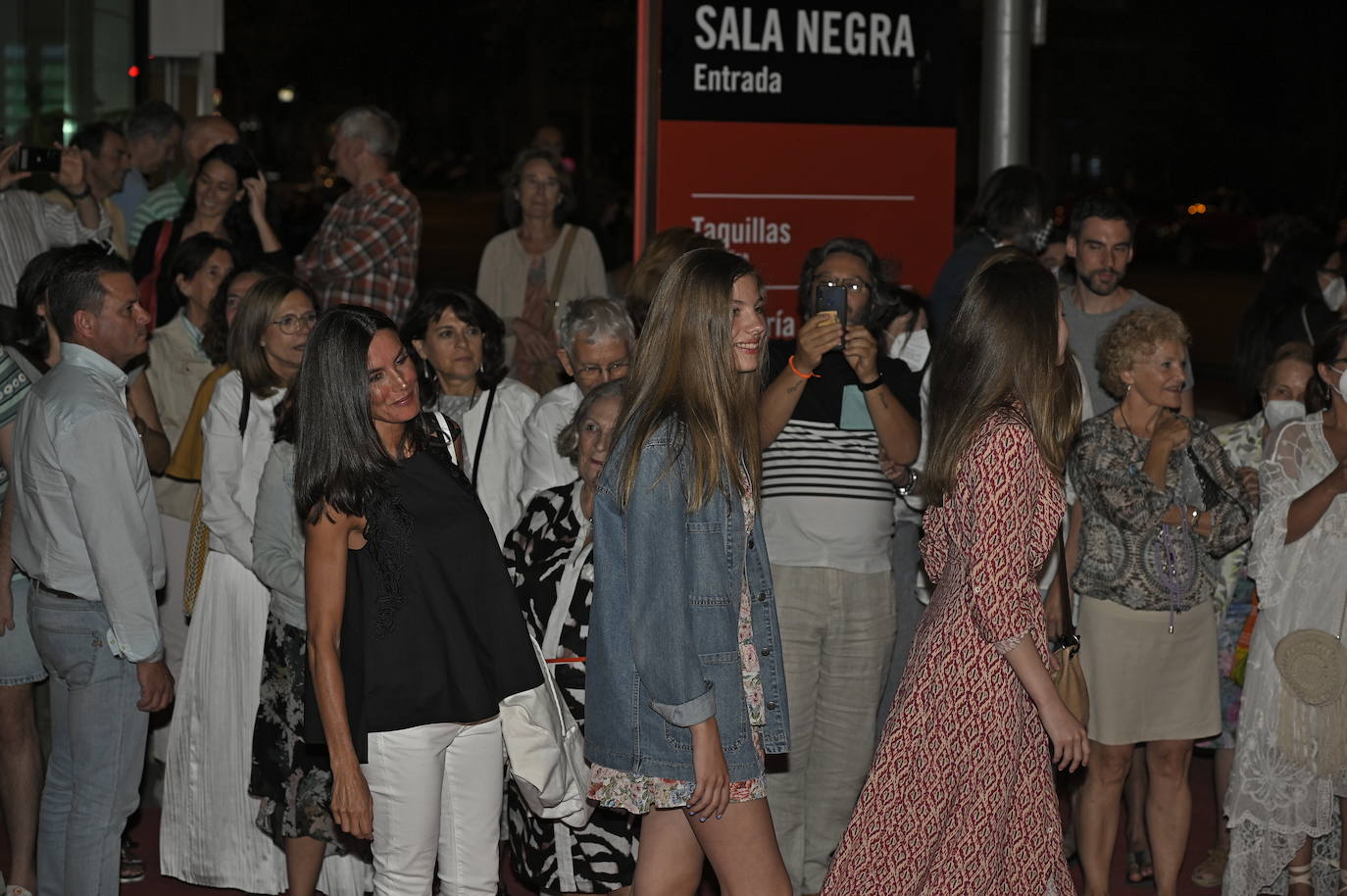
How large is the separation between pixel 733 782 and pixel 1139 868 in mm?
2712

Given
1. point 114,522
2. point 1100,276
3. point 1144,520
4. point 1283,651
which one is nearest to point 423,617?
point 114,522

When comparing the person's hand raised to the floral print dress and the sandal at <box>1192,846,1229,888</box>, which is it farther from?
the sandal at <box>1192,846,1229,888</box>

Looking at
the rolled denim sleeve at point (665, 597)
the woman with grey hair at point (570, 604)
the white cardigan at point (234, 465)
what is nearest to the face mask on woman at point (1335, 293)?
the woman with grey hair at point (570, 604)

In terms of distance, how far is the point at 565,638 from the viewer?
193 inches

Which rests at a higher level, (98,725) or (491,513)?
(491,513)

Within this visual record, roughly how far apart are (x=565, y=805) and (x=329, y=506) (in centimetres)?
111

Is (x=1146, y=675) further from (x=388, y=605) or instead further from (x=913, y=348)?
(x=388, y=605)

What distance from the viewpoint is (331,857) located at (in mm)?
5656

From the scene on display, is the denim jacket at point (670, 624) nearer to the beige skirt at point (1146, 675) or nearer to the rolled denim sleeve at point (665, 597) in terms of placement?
the rolled denim sleeve at point (665, 597)

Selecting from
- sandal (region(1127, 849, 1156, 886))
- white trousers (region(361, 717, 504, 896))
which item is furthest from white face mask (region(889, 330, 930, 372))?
white trousers (region(361, 717, 504, 896))

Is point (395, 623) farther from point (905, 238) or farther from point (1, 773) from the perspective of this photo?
point (905, 238)

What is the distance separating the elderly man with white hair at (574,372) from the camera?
5.50 m

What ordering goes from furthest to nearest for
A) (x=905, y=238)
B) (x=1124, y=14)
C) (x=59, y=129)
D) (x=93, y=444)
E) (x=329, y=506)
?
1. (x=1124, y=14)
2. (x=59, y=129)
3. (x=905, y=238)
4. (x=93, y=444)
5. (x=329, y=506)

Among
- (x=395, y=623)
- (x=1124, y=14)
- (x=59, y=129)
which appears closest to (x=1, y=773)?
(x=395, y=623)
